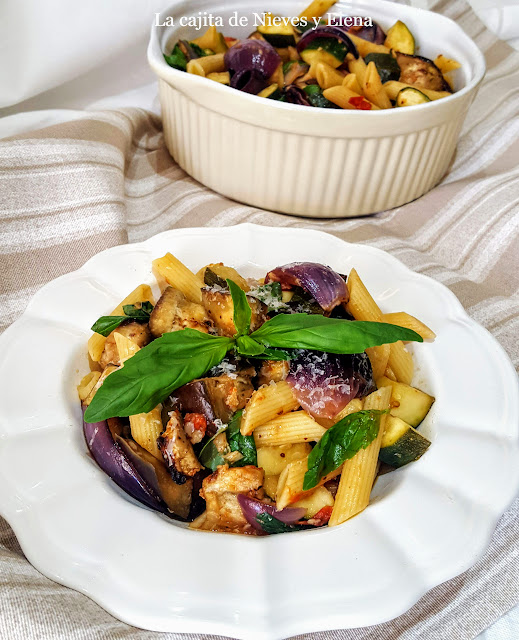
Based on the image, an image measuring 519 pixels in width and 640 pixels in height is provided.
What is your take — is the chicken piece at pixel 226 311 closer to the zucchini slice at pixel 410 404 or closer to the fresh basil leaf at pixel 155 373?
the fresh basil leaf at pixel 155 373

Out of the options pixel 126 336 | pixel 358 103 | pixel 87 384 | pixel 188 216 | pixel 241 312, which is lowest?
pixel 188 216

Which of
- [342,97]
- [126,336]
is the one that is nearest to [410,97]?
[342,97]

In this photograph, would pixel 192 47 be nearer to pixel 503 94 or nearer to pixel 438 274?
pixel 438 274

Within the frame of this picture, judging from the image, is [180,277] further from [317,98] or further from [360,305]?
[317,98]

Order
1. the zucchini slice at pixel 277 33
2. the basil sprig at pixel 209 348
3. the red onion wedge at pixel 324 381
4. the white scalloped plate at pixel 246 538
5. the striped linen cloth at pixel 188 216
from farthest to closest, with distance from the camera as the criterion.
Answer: the zucchini slice at pixel 277 33, the striped linen cloth at pixel 188 216, the red onion wedge at pixel 324 381, the basil sprig at pixel 209 348, the white scalloped plate at pixel 246 538

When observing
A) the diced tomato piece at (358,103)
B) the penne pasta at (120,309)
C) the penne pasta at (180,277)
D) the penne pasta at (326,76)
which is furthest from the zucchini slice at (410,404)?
the penne pasta at (326,76)

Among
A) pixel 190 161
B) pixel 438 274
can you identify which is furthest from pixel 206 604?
pixel 190 161
